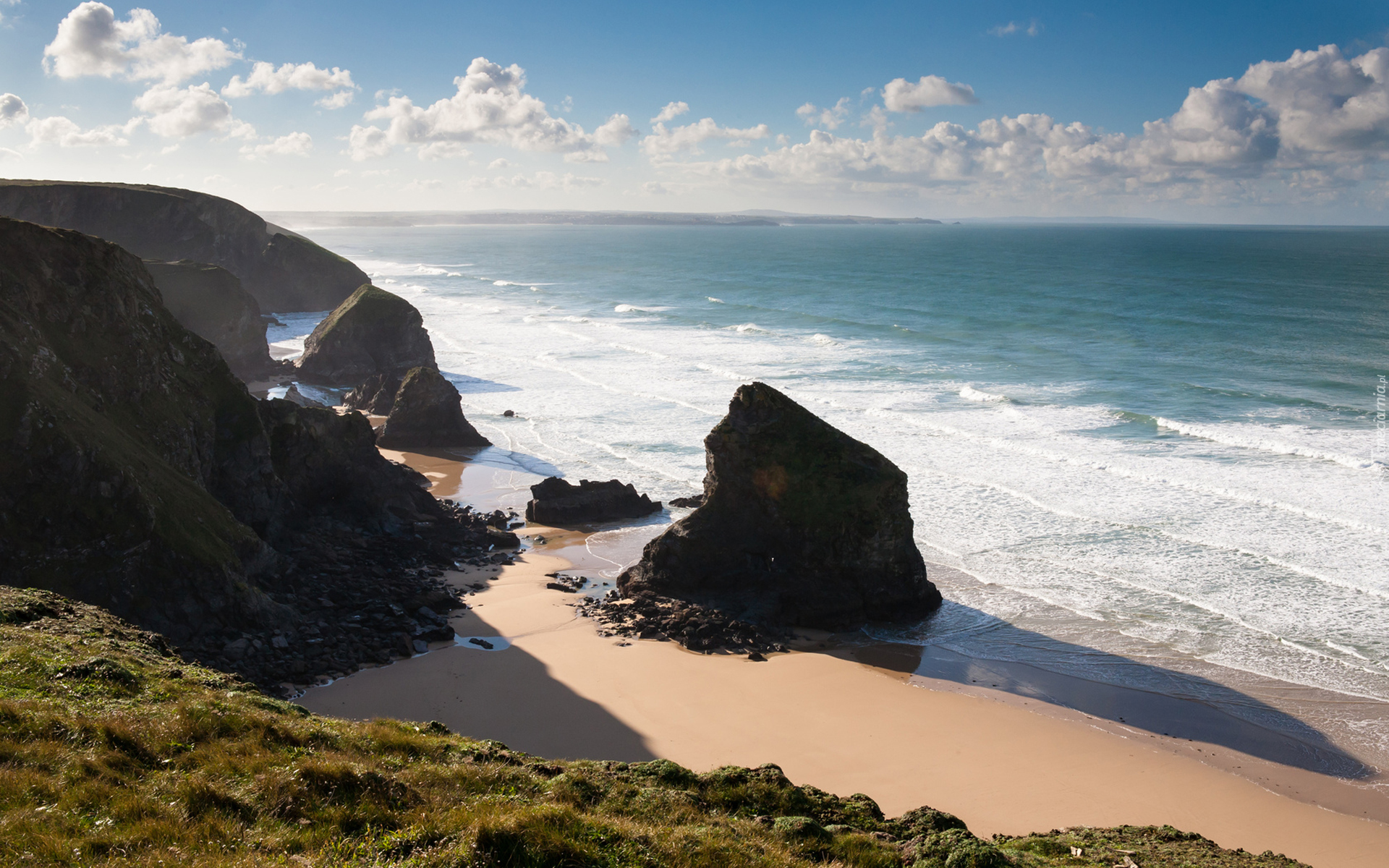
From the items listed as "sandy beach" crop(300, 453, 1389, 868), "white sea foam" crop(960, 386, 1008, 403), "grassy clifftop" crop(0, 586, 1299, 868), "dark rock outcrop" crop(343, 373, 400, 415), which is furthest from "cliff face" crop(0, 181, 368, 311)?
"grassy clifftop" crop(0, 586, 1299, 868)

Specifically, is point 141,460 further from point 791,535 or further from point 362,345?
point 362,345

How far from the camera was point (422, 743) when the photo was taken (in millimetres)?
11602

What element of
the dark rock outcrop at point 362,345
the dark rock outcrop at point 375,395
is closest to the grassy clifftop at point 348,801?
the dark rock outcrop at point 375,395

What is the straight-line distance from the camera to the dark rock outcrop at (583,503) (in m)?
32.2

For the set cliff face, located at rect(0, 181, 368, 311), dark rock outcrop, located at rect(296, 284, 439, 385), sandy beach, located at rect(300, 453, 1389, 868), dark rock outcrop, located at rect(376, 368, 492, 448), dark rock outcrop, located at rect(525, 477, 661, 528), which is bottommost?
sandy beach, located at rect(300, 453, 1389, 868)

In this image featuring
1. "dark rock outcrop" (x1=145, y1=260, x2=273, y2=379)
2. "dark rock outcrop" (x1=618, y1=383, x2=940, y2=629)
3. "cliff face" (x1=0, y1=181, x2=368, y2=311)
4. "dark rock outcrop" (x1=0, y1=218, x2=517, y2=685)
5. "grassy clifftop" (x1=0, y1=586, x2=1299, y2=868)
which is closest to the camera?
"grassy clifftop" (x1=0, y1=586, x2=1299, y2=868)

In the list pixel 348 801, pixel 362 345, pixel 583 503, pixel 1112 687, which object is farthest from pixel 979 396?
pixel 348 801

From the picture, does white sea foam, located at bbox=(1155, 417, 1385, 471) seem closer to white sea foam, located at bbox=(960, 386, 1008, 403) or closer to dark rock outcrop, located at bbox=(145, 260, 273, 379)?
white sea foam, located at bbox=(960, 386, 1008, 403)

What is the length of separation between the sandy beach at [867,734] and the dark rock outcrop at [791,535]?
2169 mm

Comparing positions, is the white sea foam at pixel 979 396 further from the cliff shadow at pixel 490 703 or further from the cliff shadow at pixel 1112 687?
the cliff shadow at pixel 490 703

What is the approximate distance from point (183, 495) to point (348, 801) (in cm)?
1425

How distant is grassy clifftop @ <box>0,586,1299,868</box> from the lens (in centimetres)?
830

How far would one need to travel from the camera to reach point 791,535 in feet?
82.0

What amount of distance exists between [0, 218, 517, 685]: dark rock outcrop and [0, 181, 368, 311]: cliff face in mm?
46867
